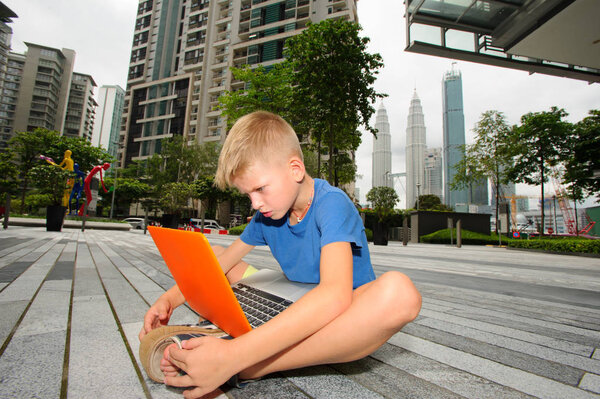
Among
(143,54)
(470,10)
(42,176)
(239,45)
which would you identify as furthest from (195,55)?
(470,10)

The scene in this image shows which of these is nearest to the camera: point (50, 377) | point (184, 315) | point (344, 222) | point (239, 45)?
point (50, 377)

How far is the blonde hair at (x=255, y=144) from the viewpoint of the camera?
48.2 inches

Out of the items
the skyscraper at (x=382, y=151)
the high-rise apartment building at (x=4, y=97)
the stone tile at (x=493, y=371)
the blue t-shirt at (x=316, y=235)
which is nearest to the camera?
the stone tile at (x=493, y=371)

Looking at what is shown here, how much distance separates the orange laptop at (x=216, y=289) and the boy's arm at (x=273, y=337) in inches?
3.4

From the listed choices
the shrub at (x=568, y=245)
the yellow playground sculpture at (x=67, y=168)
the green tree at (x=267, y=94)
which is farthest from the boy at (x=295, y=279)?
the yellow playground sculpture at (x=67, y=168)

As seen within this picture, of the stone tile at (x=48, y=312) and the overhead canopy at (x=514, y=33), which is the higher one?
the overhead canopy at (x=514, y=33)

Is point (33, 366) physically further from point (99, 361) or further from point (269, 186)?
point (269, 186)

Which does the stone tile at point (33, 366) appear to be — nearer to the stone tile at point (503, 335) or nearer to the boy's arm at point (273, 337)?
the boy's arm at point (273, 337)

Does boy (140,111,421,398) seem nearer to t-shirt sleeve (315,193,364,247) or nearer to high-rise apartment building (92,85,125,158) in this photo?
t-shirt sleeve (315,193,364,247)

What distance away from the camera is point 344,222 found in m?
1.09

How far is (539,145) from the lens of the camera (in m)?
22.3

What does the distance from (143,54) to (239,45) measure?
1090 inches

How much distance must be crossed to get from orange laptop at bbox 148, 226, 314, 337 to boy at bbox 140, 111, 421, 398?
109 millimetres

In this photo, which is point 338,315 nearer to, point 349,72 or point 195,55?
point 349,72
